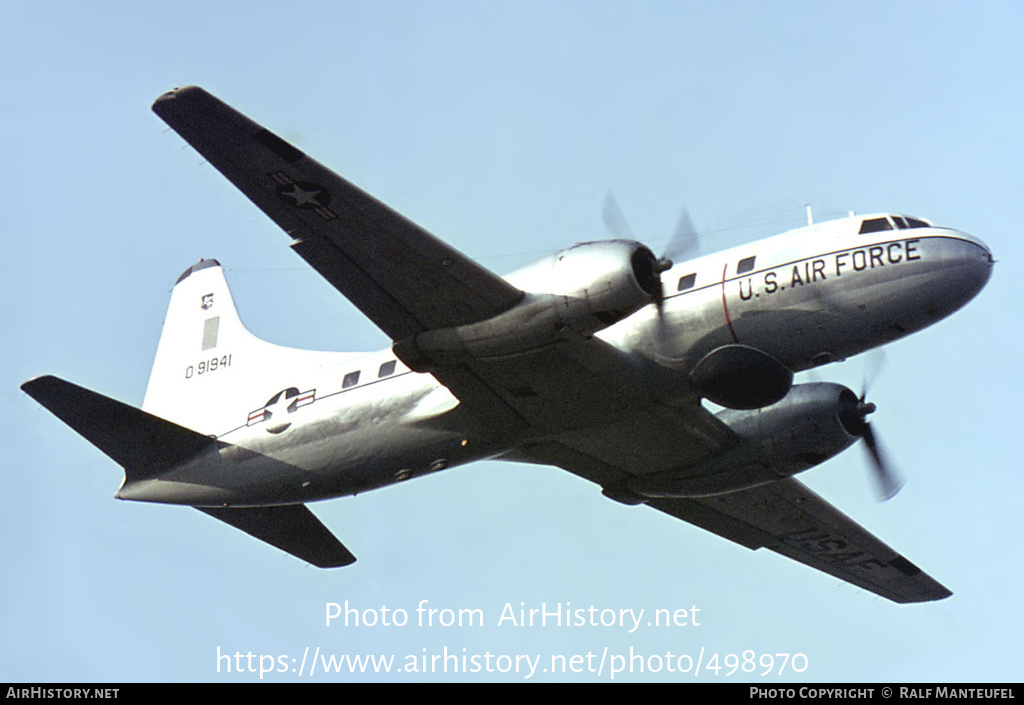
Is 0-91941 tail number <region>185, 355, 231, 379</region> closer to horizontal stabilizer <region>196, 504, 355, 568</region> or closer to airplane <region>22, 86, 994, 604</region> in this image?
airplane <region>22, 86, 994, 604</region>

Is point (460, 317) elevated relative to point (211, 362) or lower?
lower

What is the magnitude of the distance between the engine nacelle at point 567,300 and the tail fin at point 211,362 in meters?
5.23

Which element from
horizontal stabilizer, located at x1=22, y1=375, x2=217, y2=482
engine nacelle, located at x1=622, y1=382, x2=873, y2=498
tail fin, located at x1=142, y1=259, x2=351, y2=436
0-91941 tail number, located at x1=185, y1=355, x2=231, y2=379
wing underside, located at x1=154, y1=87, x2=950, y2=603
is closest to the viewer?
wing underside, located at x1=154, y1=87, x2=950, y2=603

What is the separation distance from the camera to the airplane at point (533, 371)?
20.5 m

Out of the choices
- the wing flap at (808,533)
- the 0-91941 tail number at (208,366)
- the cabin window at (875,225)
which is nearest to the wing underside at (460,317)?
the wing flap at (808,533)

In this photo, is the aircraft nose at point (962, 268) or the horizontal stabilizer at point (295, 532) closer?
the aircraft nose at point (962, 268)

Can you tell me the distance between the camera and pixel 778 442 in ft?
80.6

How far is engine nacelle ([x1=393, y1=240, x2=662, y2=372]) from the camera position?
20.1m

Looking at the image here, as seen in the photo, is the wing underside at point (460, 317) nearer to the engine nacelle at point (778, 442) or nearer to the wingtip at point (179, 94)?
the wingtip at point (179, 94)

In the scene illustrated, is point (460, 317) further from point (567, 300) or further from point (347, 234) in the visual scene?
point (347, 234)

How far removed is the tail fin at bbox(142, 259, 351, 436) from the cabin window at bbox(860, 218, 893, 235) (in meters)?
9.95

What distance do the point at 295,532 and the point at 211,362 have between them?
4.30 m

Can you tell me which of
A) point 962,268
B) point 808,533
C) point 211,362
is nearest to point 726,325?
point 962,268

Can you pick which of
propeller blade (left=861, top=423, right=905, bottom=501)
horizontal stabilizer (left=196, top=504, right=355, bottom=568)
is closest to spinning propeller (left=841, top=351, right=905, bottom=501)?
propeller blade (left=861, top=423, right=905, bottom=501)
